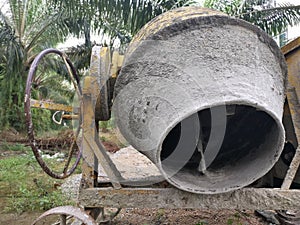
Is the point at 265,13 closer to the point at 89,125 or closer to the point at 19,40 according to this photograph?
the point at 89,125

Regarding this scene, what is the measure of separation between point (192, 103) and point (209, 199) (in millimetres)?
601

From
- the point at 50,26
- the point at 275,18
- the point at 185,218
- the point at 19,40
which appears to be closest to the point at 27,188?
the point at 185,218

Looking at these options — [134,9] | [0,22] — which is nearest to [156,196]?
[134,9]

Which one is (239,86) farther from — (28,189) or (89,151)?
(28,189)

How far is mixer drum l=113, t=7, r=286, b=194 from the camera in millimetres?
1445

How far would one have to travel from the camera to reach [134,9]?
6641 mm

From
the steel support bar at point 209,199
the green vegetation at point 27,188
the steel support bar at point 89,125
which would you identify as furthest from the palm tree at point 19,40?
the steel support bar at point 209,199

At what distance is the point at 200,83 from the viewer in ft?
4.86

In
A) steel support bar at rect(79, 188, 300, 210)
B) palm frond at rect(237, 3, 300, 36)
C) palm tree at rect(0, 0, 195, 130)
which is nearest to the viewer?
steel support bar at rect(79, 188, 300, 210)

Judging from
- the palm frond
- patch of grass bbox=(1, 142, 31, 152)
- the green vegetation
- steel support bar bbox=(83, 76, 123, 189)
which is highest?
the palm frond

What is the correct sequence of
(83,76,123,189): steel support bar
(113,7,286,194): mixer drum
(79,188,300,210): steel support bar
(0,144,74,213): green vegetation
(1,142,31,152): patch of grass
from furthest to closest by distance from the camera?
(1,142,31,152): patch of grass
(0,144,74,213): green vegetation
(83,76,123,189): steel support bar
(79,188,300,210): steel support bar
(113,7,286,194): mixer drum

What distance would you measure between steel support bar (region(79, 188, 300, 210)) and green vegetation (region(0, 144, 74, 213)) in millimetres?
2462

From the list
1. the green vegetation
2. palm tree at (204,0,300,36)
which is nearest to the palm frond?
palm tree at (204,0,300,36)

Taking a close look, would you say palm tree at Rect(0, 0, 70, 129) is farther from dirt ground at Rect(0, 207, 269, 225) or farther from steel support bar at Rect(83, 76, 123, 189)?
steel support bar at Rect(83, 76, 123, 189)
